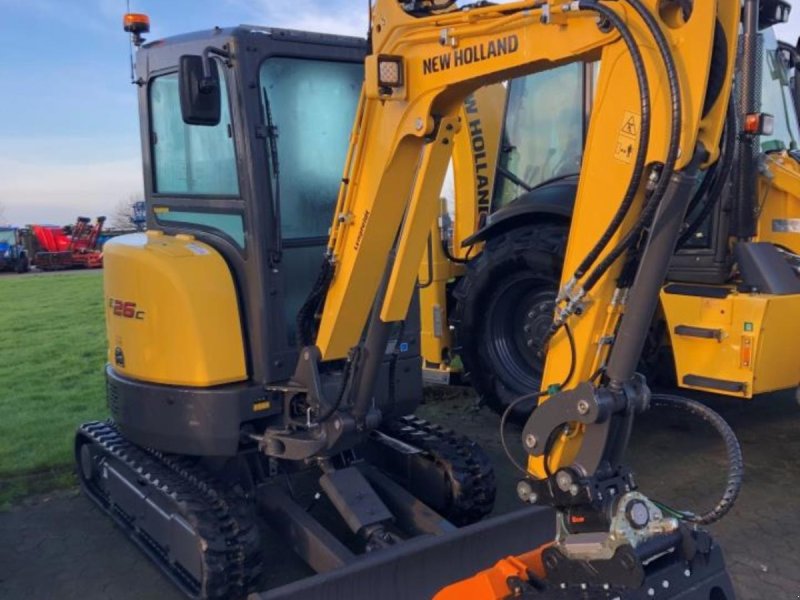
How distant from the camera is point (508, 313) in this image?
5.71 m

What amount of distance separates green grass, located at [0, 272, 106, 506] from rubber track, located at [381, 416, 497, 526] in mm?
2596

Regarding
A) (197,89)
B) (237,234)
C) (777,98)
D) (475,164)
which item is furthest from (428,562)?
(777,98)

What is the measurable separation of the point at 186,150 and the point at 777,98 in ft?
13.0

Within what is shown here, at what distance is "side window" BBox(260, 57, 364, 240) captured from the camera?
378cm

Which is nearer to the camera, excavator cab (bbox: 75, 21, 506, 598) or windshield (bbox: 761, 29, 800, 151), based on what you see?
excavator cab (bbox: 75, 21, 506, 598)

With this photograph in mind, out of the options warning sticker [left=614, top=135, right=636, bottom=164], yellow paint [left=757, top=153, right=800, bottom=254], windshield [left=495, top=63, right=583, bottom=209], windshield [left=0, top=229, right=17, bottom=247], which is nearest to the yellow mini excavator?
warning sticker [left=614, top=135, right=636, bottom=164]

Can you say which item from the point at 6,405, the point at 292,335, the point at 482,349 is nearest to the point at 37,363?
the point at 6,405

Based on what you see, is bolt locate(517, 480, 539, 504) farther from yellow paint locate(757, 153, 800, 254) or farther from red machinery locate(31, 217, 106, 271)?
red machinery locate(31, 217, 106, 271)

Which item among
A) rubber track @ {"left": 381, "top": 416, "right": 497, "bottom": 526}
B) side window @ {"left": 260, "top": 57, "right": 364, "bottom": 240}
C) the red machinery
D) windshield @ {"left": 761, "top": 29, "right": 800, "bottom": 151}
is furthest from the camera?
the red machinery

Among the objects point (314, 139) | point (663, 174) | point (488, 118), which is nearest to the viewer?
point (663, 174)

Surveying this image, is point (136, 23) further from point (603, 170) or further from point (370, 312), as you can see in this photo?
point (603, 170)

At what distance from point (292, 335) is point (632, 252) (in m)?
1.92

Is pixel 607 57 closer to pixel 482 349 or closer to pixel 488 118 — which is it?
pixel 482 349

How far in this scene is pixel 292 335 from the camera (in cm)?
391
